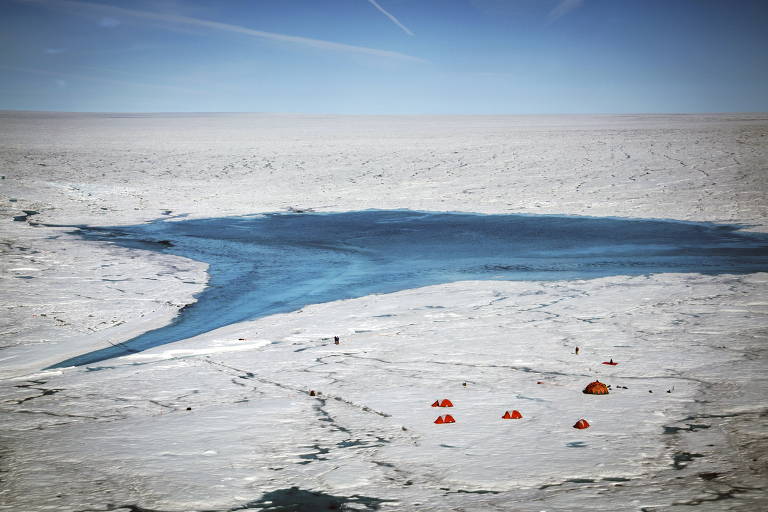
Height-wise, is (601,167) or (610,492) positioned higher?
(601,167)

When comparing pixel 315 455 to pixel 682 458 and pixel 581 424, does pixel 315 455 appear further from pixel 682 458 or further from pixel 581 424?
pixel 682 458

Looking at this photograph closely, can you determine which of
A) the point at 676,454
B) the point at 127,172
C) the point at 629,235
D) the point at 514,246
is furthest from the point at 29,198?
the point at 676,454

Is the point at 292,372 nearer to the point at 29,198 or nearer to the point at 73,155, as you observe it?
the point at 29,198

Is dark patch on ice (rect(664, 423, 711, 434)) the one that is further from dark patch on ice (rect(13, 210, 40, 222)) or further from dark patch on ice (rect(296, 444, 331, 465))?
dark patch on ice (rect(13, 210, 40, 222))

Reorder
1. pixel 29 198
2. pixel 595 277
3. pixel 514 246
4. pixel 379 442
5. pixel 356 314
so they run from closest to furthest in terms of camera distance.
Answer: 1. pixel 379 442
2. pixel 356 314
3. pixel 595 277
4. pixel 514 246
5. pixel 29 198

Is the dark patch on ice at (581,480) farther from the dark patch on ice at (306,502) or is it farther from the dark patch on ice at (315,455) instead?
the dark patch on ice at (315,455)

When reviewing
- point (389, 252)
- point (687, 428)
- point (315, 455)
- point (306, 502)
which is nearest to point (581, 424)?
point (687, 428)
